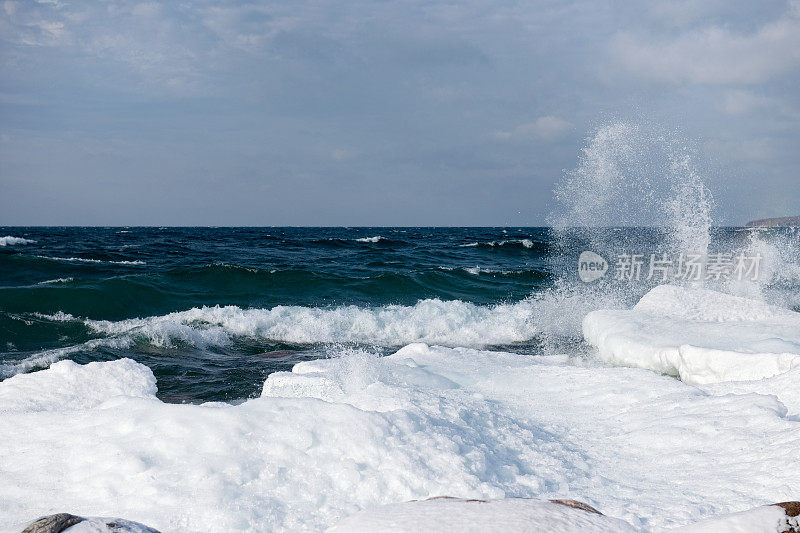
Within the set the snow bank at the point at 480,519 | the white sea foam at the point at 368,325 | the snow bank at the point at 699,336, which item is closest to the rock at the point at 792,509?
the snow bank at the point at 480,519

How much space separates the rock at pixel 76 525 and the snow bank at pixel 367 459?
0.81 m

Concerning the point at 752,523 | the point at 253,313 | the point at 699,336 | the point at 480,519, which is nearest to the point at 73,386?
the point at 480,519

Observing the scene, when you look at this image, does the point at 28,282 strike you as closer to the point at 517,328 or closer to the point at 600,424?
the point at 517,328

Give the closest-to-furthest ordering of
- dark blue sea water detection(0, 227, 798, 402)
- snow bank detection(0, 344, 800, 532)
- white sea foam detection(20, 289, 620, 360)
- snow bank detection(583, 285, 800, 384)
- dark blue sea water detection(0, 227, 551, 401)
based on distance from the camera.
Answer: snow bank detection(0, 344, 800, 532) < snow bank detection(583, 285, 800, 384) < dark blue sea water detection(0, 227, 551, 401) < dark blue sea water detection(0, 227, 798, 402) < white sea foam detection(20, 289, 620, 360)

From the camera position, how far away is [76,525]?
1860mm

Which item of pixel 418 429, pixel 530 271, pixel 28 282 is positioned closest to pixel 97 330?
pixel 28 282

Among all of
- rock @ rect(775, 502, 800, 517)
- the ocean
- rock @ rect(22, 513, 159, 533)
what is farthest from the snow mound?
rock @ rect(775, 502, 800, 517)

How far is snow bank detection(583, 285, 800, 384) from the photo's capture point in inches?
215

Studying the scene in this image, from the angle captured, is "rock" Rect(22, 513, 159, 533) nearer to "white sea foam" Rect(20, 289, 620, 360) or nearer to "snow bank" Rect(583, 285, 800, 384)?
"snow bank" Rect(583, 285, 800, 384)

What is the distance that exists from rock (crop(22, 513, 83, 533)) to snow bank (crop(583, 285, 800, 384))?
549 centimetres

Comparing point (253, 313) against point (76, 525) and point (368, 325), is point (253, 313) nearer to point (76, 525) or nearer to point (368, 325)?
point (368, 325)

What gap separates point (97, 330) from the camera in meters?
10.8

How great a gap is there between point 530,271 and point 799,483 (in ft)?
57.7

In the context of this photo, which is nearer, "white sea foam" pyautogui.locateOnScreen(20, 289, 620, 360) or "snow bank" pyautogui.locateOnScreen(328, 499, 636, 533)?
"snow bank" pyautogui.locateOnScreen(328, 499, 636, 533)
